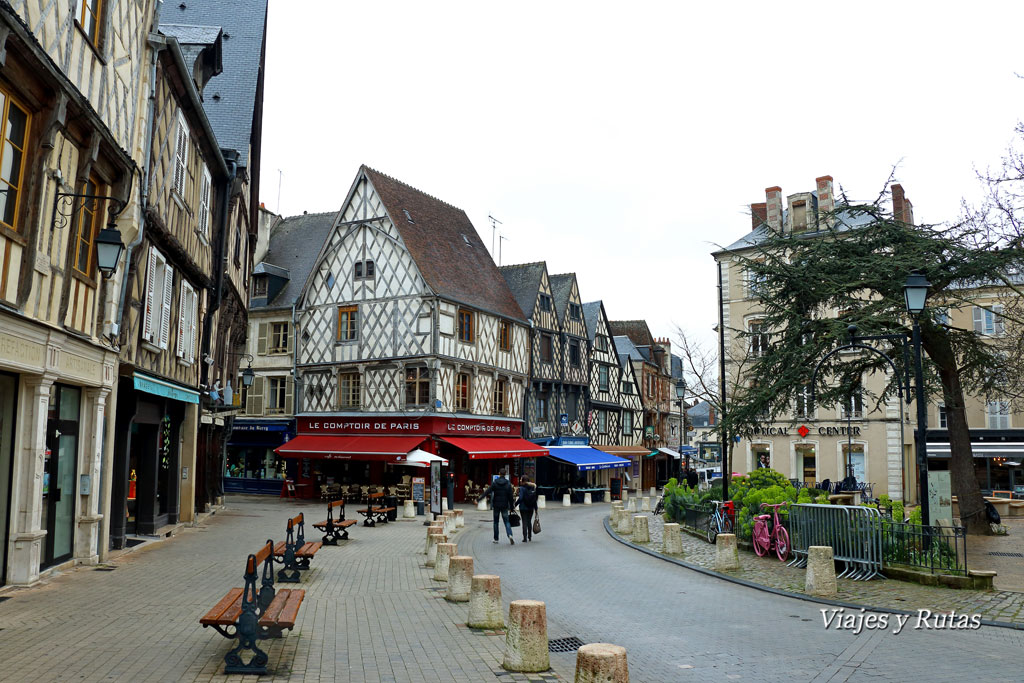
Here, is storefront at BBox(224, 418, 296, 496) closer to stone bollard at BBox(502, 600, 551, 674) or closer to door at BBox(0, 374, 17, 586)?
door at BBox(0, 374, 17, 586)

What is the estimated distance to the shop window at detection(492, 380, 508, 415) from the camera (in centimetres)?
3095

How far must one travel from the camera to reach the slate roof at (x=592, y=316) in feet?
129

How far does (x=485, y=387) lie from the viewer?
99.3 feet

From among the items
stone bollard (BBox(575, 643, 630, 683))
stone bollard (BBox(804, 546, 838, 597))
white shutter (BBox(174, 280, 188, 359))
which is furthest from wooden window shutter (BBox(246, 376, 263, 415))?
stone bollard (BBox(575, 643, 630, 683))

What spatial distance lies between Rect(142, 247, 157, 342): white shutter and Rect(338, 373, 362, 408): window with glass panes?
1576 cm

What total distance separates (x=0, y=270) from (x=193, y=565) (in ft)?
17.9

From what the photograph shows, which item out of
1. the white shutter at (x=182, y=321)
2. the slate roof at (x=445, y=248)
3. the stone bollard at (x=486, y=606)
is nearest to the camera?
the stone bollard at (x=486, y=606)

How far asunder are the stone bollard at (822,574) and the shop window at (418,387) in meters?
19.0

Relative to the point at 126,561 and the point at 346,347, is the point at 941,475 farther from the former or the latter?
the point at 346,347

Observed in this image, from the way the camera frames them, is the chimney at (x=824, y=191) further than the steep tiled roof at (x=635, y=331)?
No

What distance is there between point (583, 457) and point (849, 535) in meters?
22.1

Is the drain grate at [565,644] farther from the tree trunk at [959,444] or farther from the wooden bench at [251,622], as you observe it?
the tree trunk at [959,444]

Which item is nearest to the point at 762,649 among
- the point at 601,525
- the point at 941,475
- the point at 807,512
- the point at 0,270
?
the point at 807,512

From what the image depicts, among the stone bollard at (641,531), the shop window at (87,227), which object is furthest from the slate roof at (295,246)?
the shop window at (87,227)
